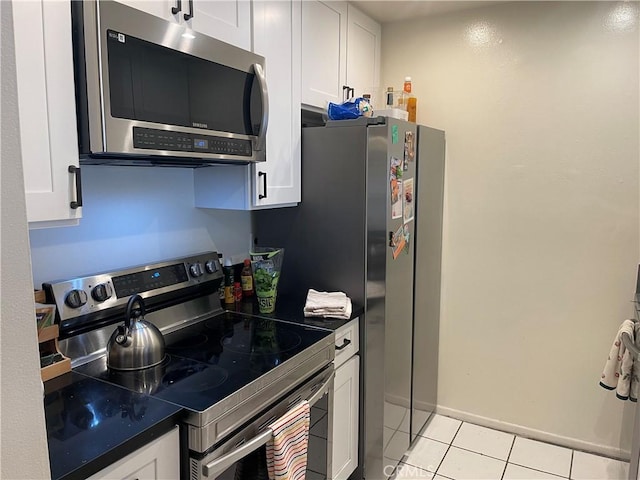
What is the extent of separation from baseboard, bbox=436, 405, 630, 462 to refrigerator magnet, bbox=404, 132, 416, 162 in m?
1.60

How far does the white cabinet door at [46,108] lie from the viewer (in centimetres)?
112

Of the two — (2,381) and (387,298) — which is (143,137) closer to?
(2,381)

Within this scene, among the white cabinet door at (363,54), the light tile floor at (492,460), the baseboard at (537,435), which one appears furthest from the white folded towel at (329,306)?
the baseboard at (537,435)

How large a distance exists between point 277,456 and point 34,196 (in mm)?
996

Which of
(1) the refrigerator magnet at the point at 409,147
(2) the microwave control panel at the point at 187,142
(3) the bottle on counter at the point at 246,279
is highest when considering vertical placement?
(1) the refrigerator magnet at the point at 409,147

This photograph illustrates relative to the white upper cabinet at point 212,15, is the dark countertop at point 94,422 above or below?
below

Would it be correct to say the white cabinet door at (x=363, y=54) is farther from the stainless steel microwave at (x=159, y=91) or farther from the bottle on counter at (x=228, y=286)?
the bottle on counter at (x=228, y=286)

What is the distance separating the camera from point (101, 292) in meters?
1.63

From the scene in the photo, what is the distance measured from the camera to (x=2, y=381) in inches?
20.7

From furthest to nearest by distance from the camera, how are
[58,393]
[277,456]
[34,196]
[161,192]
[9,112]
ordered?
[161,192]
[277,456]
[58,393]
[34,196]
[9,112]

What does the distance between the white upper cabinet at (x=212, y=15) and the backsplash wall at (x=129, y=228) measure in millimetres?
569

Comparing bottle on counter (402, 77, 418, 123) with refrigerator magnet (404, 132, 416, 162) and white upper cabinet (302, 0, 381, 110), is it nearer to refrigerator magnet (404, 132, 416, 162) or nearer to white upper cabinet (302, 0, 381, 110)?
white upper cabinet (302, 0, 381, 110)

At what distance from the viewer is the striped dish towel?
1.50 metres

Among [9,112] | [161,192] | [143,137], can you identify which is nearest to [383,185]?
[161,192]
